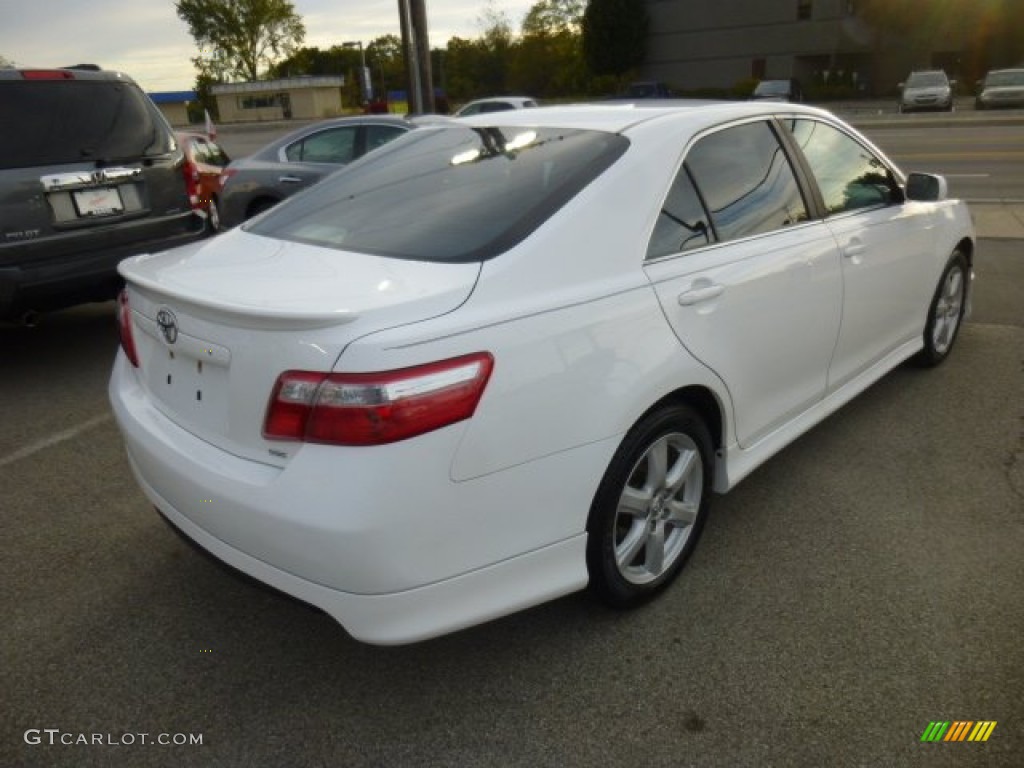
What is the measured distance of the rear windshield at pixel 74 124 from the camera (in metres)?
4.73

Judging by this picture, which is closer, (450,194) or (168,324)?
(168,324)

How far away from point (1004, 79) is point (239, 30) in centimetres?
8742

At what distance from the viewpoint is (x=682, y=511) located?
106 inches

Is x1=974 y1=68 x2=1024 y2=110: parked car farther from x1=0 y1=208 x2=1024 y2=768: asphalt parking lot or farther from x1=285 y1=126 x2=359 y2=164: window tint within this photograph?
x1=0 y1=208 x2=1024 y2=768: asphalt parking lot

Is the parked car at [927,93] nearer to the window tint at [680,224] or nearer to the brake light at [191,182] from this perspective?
the brake light at [191,182]

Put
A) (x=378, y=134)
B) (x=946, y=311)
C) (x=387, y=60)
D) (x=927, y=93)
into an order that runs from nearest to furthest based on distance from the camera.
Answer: (x=946, y=311)
(x=378, y=134)
(x=927, y=93)
(x=387, y=60)

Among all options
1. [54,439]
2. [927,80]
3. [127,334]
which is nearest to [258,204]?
[54,439]

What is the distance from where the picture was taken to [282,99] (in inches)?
2680

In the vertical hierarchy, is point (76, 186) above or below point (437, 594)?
above

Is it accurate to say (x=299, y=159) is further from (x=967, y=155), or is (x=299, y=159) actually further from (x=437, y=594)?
(x=967, y=155)

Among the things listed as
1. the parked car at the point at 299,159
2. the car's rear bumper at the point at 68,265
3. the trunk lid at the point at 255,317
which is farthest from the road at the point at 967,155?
the trunk lid at the point at 255,317

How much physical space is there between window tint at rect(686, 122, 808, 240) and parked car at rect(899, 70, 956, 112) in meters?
32.8

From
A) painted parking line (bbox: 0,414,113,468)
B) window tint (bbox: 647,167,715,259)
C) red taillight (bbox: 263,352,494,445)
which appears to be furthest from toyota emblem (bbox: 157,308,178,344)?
painted parking line (bbox: 0,414,113,468)

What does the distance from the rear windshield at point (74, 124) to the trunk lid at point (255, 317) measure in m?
2.95
